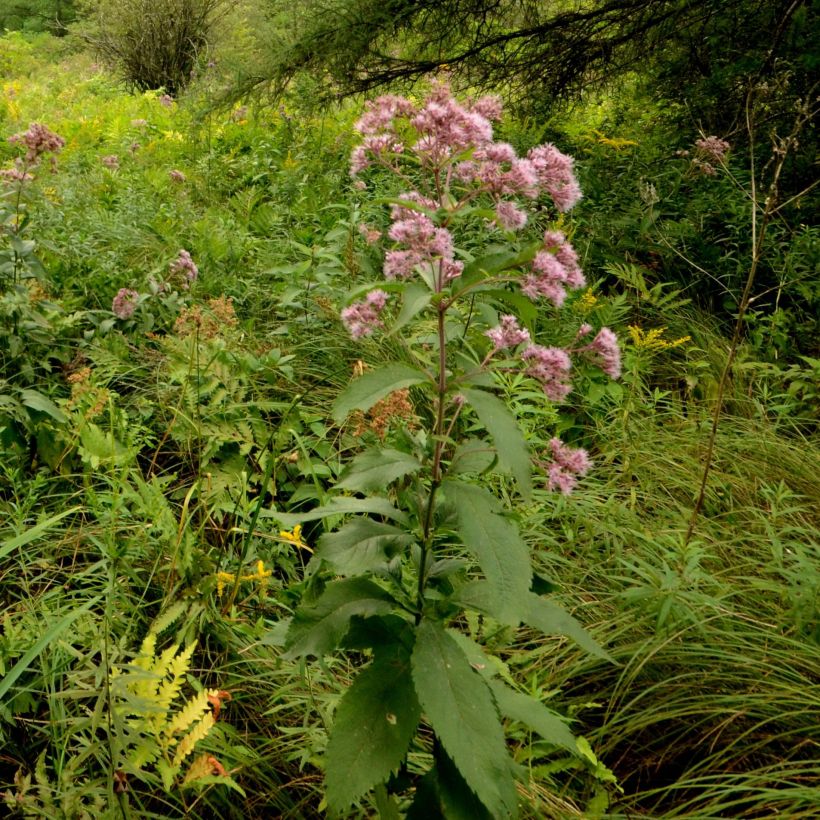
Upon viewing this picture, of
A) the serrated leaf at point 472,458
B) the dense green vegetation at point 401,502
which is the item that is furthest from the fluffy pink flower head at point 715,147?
the serrated leaf at point 472,458

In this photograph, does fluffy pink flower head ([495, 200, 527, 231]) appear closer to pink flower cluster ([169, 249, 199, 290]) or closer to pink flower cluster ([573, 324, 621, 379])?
pink flower cluster ([573, 324, 621, 379])

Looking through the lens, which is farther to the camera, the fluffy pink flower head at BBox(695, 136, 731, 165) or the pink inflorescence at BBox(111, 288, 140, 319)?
the fluffy pink flower head at BBox(695, 136, 731, 165)

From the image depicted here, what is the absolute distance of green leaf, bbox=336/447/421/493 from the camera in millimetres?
1245

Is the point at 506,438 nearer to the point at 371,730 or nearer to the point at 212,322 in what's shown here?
the point at 371,730

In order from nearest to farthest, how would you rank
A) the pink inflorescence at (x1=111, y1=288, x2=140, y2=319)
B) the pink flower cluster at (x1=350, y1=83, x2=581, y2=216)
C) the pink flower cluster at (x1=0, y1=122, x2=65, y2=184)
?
1. the pink flower cluster at (x1=350, y1=83, x2=581, y2=216)
2. the pink flower cluster at (x1=0, y1=122, x2=65, y2=184)
3. the pink inflorescence at (x1=111, y1=288, x2=140, y2=319)

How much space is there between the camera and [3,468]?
226 centimetres

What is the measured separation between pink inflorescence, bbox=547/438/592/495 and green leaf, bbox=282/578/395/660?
1.41ft

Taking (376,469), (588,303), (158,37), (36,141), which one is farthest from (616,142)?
(158,37)

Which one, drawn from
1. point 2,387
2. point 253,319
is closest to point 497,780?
point 2,387

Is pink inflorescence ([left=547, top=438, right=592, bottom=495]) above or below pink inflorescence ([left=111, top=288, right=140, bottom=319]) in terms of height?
above

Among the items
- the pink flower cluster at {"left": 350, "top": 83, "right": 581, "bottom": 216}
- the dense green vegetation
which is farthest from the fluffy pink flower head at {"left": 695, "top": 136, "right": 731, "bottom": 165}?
the pink flower cluster at {"left": 350, "top": 83, "right": 581, "bottom": 216}

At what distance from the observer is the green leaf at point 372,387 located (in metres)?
1.15

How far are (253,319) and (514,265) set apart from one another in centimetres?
216

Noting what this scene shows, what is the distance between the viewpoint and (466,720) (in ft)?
3.67
